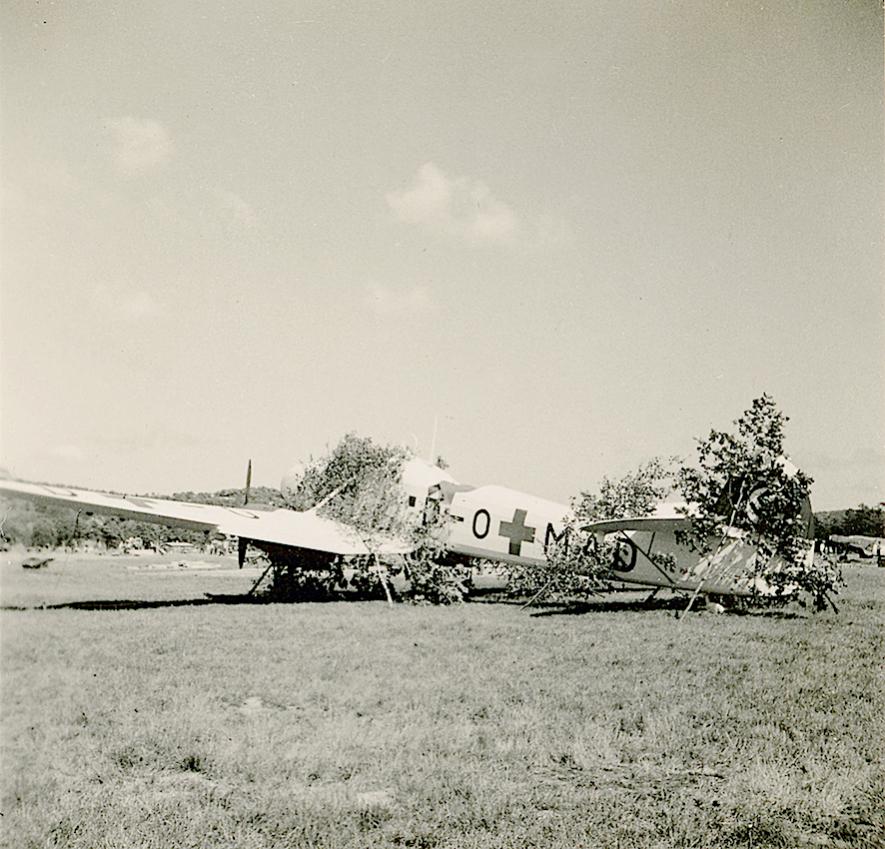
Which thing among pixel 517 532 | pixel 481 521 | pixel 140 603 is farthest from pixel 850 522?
pixel 140 603

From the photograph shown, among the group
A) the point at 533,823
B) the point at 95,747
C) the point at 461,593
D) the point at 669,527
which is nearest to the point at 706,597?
the point at 669,527

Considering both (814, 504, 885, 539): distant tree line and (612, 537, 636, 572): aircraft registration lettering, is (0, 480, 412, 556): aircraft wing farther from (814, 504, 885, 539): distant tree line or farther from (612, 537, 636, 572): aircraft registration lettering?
(814, 504, 885, 539): distant tree line

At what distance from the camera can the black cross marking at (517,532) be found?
11.9m

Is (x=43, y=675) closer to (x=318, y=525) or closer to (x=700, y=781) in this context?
(x=700, y=781)

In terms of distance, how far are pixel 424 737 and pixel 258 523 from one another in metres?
6.84

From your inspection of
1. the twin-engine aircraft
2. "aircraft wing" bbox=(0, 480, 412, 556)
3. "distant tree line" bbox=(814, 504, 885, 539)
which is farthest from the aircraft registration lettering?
"aircraft wing" bbox=(0, 480, 412, 556)

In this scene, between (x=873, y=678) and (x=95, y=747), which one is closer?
(x=95, y=747)

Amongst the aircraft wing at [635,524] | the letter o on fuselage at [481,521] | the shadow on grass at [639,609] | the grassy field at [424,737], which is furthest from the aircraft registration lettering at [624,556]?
the grassy field at [424,737]

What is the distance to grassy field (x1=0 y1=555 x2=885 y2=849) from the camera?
11.1 feet

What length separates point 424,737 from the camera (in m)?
4.33

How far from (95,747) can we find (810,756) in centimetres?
431

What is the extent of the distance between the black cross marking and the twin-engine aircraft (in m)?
0.02

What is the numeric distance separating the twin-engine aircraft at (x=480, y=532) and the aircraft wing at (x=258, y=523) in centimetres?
2

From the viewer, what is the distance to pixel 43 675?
4.88 meters
